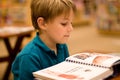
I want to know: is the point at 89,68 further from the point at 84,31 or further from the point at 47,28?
the point at 84,31

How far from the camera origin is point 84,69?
2.93 ft

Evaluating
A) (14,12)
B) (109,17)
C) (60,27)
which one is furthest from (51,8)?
(109,17)

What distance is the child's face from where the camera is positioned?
3.46ft

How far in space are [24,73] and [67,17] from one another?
0.29 m

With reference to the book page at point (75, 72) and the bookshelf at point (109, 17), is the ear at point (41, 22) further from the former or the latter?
the bookshelf at point (109, 17)

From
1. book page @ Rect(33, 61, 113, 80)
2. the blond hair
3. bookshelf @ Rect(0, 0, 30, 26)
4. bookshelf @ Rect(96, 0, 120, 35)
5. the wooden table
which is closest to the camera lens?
book page @ Rect(33, 61, 113, 80)

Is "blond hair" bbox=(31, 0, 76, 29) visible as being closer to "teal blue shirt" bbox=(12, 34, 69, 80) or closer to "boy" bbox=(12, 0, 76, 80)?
"boy" bbox=(12, 0, 76, 80)

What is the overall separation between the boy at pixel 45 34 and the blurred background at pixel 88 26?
1784 mm

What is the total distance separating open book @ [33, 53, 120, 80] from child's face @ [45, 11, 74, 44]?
120 mm

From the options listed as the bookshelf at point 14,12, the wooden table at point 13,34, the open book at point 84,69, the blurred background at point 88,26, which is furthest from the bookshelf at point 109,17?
the open book at point 84,69

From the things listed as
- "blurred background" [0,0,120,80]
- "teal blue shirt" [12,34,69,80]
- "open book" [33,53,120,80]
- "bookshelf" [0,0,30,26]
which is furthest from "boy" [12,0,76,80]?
"bookshelf" [0,0,30,26]

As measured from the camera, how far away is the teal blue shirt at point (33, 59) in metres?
1.01

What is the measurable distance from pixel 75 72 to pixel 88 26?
477 cm

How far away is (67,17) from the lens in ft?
3.47
